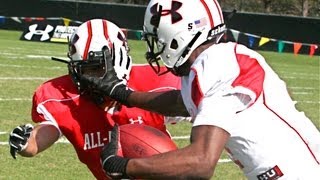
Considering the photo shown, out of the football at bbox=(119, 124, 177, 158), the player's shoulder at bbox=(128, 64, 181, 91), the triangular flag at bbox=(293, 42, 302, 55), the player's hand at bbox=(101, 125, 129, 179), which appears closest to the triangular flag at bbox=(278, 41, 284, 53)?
the triangular flag at bbox=(293, 42, 302, 55)

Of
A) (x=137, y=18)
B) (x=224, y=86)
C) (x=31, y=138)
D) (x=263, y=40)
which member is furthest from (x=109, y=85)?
(x=137, y=18)

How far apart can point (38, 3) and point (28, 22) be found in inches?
31.9

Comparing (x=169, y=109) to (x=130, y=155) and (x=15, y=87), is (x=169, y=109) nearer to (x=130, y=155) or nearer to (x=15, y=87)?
(x=130, y=155)

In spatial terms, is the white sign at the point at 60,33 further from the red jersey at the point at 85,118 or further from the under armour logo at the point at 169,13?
the under armour logo at the point at 169,13

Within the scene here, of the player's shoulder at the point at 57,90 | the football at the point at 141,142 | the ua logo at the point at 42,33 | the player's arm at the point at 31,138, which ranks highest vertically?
the football at the point at 141,142

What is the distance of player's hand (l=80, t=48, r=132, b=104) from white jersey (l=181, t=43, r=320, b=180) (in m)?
0.76

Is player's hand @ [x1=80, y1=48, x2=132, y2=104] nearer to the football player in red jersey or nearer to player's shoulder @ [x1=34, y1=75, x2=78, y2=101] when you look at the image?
the football player in red jersey

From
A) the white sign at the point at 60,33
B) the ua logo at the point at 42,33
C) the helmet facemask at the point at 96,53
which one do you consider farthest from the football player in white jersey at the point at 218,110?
the ua logo at the point at 42,33

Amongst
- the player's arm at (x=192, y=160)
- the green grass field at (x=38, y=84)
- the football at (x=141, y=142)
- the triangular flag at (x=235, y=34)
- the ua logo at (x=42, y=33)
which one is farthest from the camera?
the triangular flag at (x=235, y=34)

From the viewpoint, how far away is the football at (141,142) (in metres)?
3.21

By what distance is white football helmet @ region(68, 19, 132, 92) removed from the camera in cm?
382

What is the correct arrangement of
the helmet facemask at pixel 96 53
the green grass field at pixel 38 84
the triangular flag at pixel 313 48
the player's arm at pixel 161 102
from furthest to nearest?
the triangular flag at pixel 313 48 < the green grass field at pixel 38 84 < the helmet facemask at pixel 96 53 < the player's arm at pixel 161 102

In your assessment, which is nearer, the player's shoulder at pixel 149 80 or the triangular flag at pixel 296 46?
the player's shoulder at pixel 149 80

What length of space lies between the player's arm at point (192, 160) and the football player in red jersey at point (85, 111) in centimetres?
112
